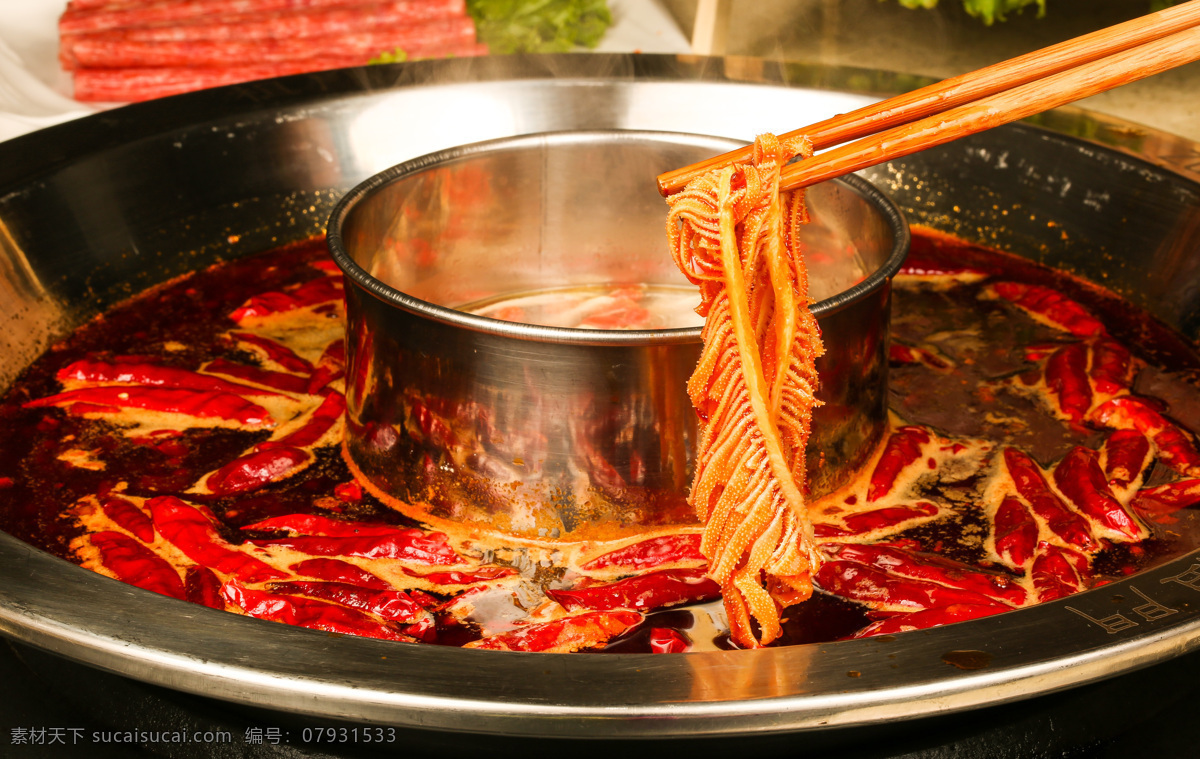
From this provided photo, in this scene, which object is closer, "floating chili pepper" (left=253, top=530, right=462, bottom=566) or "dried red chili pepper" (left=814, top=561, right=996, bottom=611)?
"dried red chili pepper" (left=814, top=561, right=996, bottom=611)

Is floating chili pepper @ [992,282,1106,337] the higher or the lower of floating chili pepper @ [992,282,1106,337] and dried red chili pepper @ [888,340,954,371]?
the higher

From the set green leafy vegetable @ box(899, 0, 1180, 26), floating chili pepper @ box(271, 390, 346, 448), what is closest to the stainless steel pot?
floating chili pepper @ box(271, 390, 346, 448)

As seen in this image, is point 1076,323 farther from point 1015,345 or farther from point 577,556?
point 577,556

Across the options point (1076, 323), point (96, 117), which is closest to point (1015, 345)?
point (1076, 323)

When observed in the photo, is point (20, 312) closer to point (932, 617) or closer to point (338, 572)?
point (338, 572)

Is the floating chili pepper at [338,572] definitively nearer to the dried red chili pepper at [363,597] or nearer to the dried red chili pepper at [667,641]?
the dried red chili pepper at [363,597]

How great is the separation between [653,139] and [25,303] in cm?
235

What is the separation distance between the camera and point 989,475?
3.10m

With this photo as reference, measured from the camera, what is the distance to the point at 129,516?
2.85m

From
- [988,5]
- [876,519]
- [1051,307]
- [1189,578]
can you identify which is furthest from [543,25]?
[1189,578]

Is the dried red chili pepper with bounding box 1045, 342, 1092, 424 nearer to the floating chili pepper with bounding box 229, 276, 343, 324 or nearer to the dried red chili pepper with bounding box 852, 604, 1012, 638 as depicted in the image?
the dried red chili pepper with bounding box 852, 604, 1012, 638

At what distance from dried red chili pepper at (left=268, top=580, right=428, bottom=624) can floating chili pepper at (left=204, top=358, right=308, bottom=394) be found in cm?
106

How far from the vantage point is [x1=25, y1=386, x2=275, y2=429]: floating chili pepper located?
3346mm

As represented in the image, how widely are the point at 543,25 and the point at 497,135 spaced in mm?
3337
